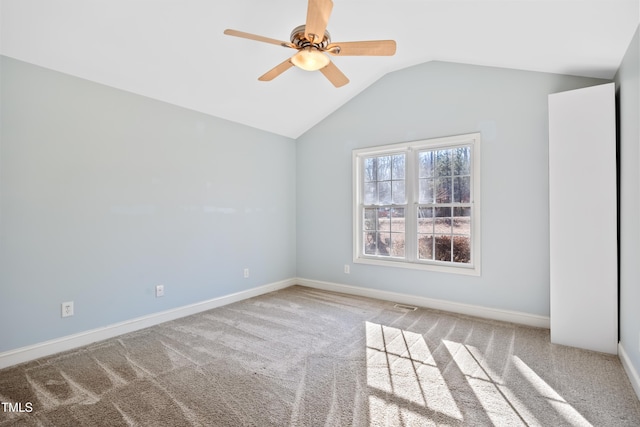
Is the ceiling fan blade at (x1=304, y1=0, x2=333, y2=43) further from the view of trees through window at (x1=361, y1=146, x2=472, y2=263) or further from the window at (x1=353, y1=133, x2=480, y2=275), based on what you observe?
the view of trees through window at (x1=361, y1=146, x2=472, y2=263)

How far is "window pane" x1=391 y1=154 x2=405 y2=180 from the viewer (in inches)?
164

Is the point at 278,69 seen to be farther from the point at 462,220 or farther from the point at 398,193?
the point at 462,220

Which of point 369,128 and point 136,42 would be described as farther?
point 369,128

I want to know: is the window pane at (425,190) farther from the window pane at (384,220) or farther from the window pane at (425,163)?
the window pane at (384,220)

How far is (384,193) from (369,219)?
431 millimetres

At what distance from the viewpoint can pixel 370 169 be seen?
4.47 m

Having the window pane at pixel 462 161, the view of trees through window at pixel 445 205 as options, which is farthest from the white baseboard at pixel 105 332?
the window pane at pixel 462 161

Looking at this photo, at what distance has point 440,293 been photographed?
3789 millimetres

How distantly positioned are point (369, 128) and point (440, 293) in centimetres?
235

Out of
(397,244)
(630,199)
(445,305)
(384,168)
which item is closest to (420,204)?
(397,244)

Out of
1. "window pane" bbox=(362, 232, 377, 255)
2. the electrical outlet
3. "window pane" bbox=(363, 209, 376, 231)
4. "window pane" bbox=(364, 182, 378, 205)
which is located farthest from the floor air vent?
the electrical outlet

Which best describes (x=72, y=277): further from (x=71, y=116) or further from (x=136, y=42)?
(x=136, y=42)

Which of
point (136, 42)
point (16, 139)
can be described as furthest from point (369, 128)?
point (16, 139)

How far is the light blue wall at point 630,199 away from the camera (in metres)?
2.13
